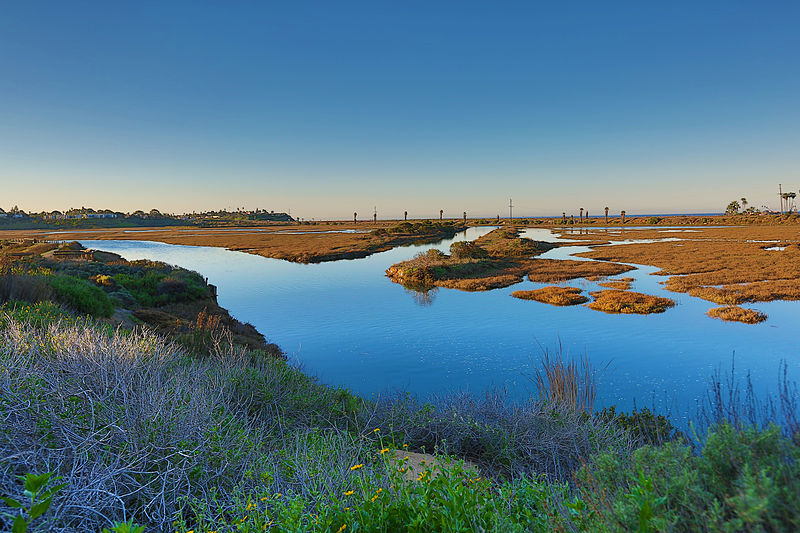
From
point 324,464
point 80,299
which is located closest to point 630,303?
point 324,464

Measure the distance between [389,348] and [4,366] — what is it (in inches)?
558

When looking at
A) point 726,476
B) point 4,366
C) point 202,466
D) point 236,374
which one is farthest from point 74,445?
point 726,476

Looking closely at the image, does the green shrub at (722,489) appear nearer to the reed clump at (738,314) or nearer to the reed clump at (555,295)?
the reed clump at (738,314)

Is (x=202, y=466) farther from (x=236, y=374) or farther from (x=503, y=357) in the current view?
(x=503, y=357)

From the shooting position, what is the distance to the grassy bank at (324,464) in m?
2.43

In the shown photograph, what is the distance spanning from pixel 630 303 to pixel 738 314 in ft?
16.2

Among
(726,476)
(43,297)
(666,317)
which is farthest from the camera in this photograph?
(666,317)

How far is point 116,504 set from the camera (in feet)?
12.5

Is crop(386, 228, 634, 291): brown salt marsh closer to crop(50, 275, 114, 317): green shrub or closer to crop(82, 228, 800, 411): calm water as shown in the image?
crop(82, 228, 800, 411): calm water

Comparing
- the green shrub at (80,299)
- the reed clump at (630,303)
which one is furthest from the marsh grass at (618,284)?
the green shrub at (80,299)

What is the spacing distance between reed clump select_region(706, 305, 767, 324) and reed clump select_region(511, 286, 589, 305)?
6.73 metres

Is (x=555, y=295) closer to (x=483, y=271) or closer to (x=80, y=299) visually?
(x=483, y=271)

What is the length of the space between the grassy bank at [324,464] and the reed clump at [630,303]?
1781cm

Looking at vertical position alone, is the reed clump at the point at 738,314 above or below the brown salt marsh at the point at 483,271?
below
